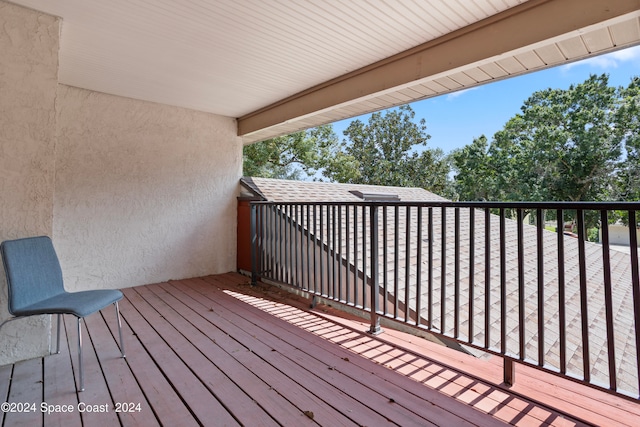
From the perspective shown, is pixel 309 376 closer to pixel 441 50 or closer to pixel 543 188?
pixel 441 50

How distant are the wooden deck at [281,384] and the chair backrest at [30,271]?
0.51 m

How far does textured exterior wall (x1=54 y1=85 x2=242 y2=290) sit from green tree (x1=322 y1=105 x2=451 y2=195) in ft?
58.8

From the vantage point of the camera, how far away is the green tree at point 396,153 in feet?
74.3

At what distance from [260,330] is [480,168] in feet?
75.0

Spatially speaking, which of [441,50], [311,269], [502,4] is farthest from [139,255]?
[502,4]

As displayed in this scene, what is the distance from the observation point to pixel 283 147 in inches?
574

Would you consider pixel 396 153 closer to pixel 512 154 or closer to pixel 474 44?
pixel 512 154

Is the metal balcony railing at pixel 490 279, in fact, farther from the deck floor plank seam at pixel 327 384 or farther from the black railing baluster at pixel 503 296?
the deck floor plank seam at pixel 327 384

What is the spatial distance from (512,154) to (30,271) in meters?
23.7

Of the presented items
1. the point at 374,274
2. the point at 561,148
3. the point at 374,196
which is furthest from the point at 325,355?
the point at 561,148

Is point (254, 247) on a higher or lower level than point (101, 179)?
lower

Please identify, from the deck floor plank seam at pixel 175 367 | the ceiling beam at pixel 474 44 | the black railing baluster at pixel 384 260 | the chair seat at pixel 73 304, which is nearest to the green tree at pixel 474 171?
the ceiling beam at pixel 474 44

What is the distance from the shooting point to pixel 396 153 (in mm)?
23094

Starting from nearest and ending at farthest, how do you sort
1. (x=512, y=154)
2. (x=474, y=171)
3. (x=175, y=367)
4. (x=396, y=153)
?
(x=175, y=367)
(x=512, y=154)
(x=474, y=171)
(x=396, y=153)
